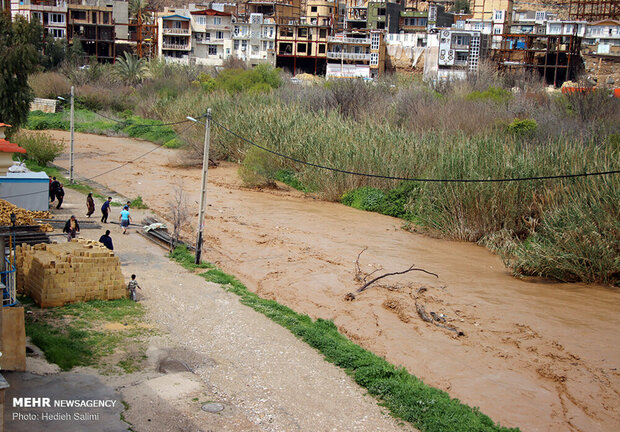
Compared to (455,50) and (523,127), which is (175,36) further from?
(523,127)

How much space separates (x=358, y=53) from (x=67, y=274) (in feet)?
224

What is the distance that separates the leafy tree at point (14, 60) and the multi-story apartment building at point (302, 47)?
1973 inches

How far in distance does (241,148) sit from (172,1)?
2997 inches

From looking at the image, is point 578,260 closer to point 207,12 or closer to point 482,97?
point 482,97

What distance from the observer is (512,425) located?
11.8 metres

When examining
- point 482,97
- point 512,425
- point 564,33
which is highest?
point 564,33

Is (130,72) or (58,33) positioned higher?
(58,33)

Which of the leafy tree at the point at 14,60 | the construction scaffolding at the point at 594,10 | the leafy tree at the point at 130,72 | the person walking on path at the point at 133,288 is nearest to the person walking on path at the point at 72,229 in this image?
the person walking on path at the point at 133,288

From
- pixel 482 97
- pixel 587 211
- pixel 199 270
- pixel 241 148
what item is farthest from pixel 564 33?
pixel 199 270

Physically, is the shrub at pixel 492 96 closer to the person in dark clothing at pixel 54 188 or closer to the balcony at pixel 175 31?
the person in dark clothing at pixel 54 188

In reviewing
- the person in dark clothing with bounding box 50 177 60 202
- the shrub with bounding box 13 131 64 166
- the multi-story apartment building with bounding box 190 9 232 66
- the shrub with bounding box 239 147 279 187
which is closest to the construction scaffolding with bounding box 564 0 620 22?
the multi-story apartment building with bounding box 190 9 232 66

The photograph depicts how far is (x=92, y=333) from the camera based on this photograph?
1373 centimetres

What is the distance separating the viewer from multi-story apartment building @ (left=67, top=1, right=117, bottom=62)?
85125 mm

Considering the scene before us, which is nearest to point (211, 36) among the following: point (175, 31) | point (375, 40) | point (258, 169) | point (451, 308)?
point (175, 31)
